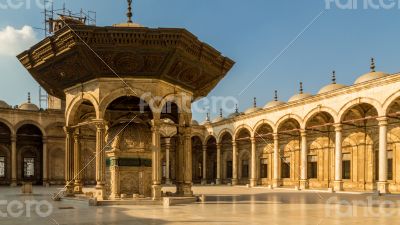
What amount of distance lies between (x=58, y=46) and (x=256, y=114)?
25.5m

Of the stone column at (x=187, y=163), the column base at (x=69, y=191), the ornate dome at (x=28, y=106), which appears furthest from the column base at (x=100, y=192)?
the ornate dome at (x=28, y=106)

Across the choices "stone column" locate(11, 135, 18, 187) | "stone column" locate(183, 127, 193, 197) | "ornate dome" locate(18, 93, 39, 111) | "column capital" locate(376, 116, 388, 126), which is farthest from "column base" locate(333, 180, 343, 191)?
"ornate dome" locate(18, 93, 39, 111)

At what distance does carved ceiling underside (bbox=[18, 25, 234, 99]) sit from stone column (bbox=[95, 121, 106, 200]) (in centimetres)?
205

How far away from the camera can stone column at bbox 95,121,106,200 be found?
14.7 meters

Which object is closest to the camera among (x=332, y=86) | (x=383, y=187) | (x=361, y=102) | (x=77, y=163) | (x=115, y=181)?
(x=115, y=181)

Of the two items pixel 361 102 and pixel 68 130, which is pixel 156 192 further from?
pixel 361 102

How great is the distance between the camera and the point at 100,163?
15.0 meters

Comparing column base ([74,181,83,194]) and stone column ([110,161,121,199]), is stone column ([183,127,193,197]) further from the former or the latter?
column base ([74,181,83,194])

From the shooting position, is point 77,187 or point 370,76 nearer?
point 77,187

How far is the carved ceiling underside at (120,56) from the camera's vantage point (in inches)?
558

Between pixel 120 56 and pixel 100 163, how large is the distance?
3987 mm

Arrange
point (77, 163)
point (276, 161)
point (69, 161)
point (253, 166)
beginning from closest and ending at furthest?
point (77, 163) → point (69, 161) → point (276, 161) → point (253, 166)

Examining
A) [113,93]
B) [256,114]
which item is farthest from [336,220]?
[256,114]

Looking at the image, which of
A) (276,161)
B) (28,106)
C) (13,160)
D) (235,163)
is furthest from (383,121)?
(28,106)
